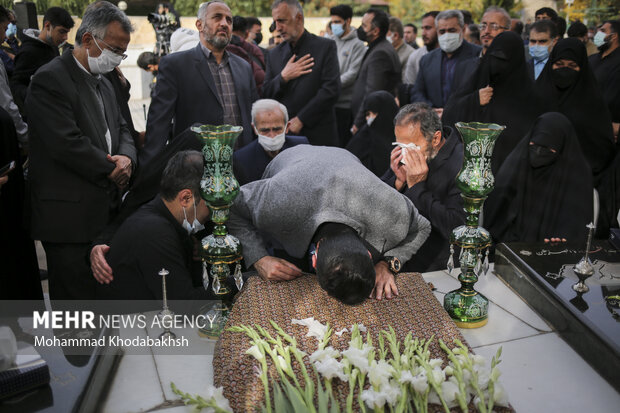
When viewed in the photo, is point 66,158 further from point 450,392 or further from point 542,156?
point 542,156

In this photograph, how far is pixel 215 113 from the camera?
3.44m

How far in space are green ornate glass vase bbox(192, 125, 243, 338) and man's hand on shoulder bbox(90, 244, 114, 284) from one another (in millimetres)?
674

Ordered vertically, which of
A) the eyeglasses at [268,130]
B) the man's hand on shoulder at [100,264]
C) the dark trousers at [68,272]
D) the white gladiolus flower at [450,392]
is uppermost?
the eyeglasses at [268,130]

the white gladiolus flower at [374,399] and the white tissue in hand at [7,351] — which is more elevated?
the white tissue in hand at [7,351]

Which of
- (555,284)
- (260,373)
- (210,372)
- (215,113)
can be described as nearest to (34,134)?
(215,113)

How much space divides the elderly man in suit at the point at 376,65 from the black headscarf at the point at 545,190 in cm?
217

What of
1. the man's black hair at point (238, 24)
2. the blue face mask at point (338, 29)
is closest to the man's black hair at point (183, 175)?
the man's black hair at point (238, 24)

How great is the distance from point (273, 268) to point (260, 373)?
540 millimetres

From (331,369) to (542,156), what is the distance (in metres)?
2.16

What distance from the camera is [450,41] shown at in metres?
4.82

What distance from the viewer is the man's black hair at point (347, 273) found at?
63.7 inches

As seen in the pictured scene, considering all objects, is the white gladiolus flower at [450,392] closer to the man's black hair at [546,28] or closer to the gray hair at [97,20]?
the gray hair at [97,20]

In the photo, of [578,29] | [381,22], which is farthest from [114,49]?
[578,29]

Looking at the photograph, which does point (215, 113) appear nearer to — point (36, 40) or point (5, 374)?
point (36, 40)
